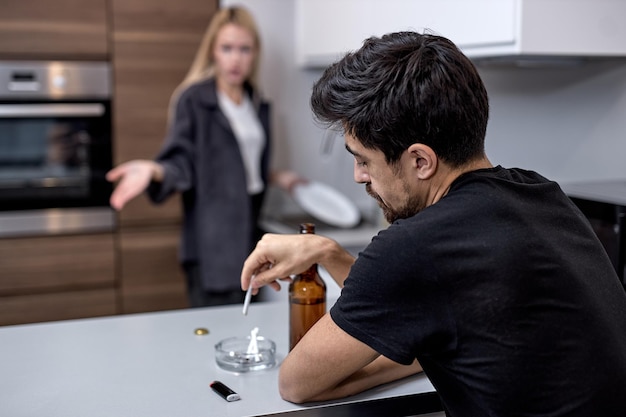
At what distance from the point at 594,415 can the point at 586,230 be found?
27 cm

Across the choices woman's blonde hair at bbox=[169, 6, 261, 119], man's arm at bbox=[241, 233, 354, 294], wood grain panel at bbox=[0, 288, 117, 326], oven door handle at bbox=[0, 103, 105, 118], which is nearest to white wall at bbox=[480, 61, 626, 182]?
woman's blonde hair at bbox=[169, 6, 261, 119]

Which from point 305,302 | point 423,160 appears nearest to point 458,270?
point 423,160

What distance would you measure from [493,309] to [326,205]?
6.87 feet

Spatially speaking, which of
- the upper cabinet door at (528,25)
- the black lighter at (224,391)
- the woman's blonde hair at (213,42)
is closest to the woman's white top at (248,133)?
the woman's blonde hair at (213,42)

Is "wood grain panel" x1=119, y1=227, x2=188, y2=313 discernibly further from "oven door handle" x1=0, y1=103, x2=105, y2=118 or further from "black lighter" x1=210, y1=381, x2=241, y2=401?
"black lighter" x1=210, y1=381, x2=241, y2=401

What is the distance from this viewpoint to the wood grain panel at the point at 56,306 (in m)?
2.94

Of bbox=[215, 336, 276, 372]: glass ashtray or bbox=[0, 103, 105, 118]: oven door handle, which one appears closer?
bbox=[215, 336, 276, 372]: glass ashtray

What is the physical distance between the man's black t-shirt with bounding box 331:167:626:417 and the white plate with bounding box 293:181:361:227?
6.32 ft

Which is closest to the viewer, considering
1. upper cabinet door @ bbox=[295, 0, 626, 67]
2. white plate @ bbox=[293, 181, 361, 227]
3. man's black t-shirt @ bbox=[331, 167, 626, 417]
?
man's black t-shirt @ bbox=[331, 167, 626, 417]

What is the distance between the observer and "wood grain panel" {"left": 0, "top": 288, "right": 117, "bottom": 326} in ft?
Result: 9.64

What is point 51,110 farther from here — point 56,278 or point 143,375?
point 143,375

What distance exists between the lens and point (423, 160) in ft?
3.76

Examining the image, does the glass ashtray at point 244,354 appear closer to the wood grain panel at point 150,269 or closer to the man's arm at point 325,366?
A: the man's arm at point 325,366

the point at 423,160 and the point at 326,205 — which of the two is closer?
the point at 423,160
